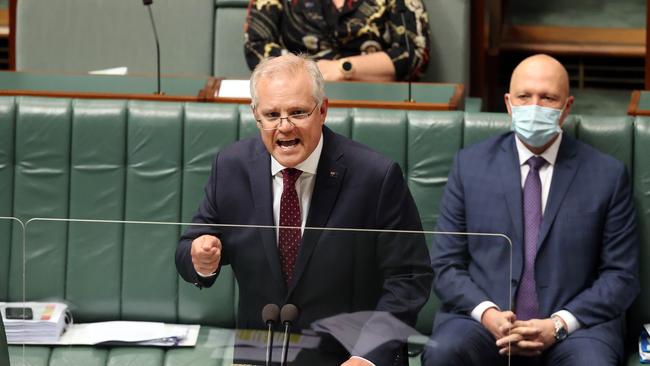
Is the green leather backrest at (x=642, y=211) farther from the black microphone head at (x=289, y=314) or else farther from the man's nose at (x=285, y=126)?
the black microphone head at (x=289, y=314)

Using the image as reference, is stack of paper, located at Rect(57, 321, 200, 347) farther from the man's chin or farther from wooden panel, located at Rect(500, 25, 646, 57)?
wooden panel, located at Rect(500, 25, 646, 57)

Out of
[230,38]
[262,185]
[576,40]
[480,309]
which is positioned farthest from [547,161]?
[576,40]

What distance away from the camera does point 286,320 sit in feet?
5.57

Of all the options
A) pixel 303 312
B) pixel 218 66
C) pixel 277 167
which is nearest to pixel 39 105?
pixel 277 167

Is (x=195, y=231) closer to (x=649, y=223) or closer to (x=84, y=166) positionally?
(x=84, y=166)

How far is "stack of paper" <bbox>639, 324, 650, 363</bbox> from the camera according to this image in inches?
103

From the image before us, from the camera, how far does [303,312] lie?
5.56ft

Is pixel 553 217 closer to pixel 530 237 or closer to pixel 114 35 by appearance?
pixel 530 237

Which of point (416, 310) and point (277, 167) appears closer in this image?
point (416, 310)

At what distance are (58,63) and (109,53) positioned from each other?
0.59 feet

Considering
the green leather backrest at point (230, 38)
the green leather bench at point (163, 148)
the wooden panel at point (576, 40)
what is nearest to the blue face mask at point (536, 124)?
the green leather bench at point (163, 148)

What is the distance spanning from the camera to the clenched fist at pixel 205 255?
172cm

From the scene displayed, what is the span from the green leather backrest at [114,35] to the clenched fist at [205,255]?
235cm

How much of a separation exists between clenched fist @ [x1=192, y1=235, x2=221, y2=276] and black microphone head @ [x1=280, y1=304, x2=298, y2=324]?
120 millimetres
